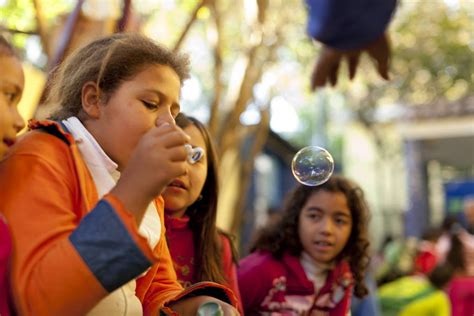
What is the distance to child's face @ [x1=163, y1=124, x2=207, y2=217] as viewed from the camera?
2652 mm

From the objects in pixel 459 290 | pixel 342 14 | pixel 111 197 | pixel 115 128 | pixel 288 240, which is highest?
pixel 342 14

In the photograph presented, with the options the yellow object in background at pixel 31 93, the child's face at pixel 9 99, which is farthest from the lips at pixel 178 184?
the yellow object in background at pixel 31 93

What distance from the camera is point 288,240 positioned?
344cm

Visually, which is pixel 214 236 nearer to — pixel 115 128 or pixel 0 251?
pixel 115 128

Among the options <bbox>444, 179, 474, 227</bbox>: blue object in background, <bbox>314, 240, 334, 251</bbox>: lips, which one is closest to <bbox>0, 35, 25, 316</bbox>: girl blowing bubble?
<bbox>314, 240, 334, 251</bbox>: lips

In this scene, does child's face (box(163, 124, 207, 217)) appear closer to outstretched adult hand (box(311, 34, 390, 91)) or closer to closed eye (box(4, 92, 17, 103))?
outstretched adult hand (box(311, 34, 390, 91))

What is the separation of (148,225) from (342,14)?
123cm

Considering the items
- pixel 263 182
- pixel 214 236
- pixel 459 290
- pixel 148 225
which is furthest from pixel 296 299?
pixel 263 182

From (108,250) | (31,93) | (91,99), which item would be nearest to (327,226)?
(91,99)

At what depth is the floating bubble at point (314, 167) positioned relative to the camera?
247cm

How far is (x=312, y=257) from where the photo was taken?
332 centimetres

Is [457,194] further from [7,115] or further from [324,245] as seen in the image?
[7,115]

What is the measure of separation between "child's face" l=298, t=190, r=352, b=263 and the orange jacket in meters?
1.87

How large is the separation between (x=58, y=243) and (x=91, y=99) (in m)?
0.48
